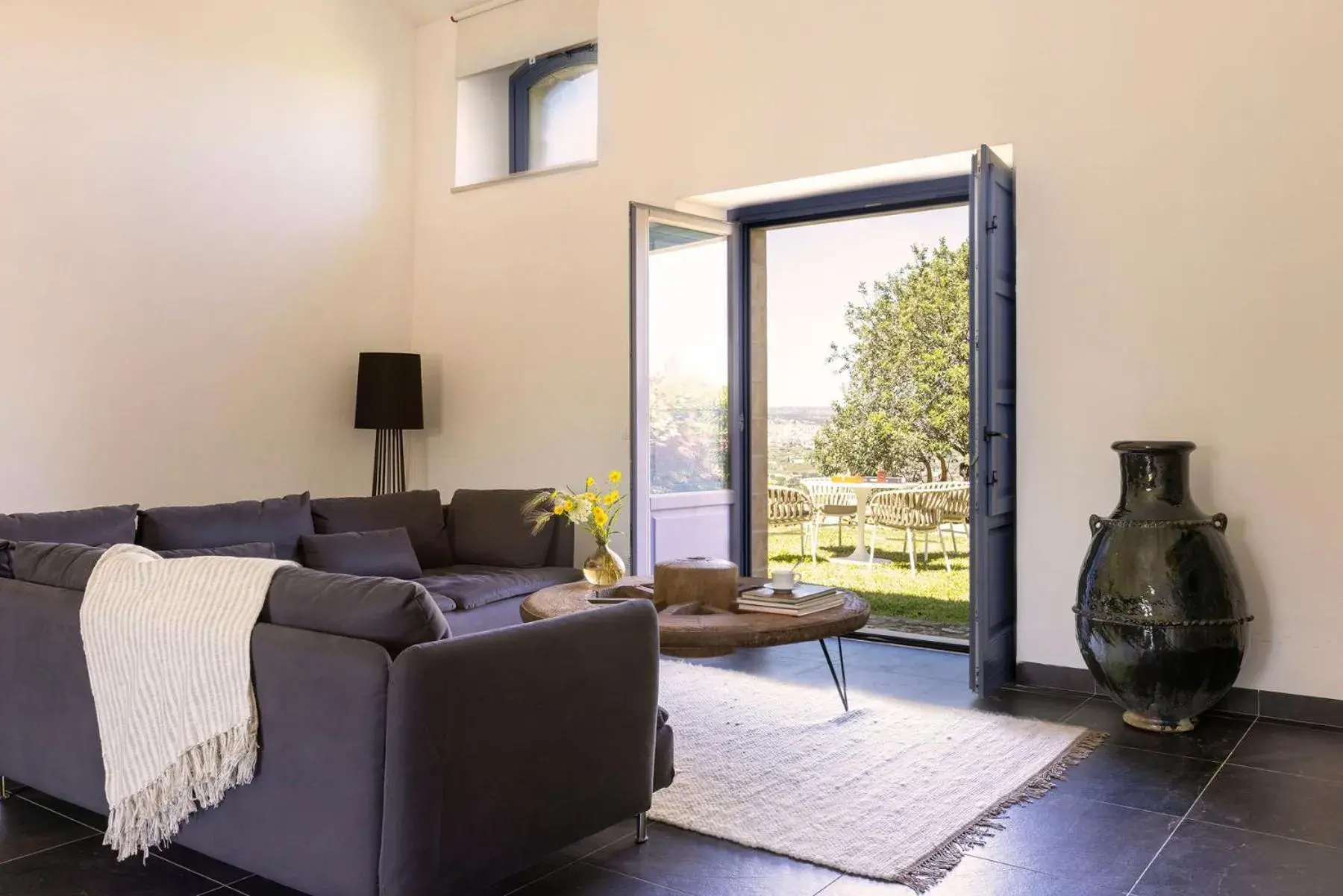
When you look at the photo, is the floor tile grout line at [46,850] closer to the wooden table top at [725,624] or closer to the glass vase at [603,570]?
the wooden table top at [725,624]

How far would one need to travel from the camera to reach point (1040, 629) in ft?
15.9

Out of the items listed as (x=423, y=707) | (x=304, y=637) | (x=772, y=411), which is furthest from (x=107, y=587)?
(x=772, y=411)

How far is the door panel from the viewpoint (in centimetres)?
586

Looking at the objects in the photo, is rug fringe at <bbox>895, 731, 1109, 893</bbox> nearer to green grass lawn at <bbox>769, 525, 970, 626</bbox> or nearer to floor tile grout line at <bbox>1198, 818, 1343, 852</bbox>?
floor tile grout line at <bbox>1198, 818, 1343, 852</bbox>

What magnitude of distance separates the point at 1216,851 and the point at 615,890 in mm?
1654

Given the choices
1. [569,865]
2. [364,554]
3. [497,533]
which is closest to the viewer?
[569,865]

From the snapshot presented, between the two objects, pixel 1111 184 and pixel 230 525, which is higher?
pixel 1111 184

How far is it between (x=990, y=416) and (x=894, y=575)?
4.45 meters

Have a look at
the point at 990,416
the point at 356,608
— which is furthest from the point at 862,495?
the point at 356,608

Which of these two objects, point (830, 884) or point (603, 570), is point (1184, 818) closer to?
point (830, 884)

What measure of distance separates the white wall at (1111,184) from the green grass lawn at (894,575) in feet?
7.72

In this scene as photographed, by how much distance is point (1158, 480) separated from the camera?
13.5ft

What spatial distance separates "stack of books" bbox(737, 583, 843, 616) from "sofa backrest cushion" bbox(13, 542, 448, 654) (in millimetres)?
1572

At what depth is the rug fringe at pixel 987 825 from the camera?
2.77m
